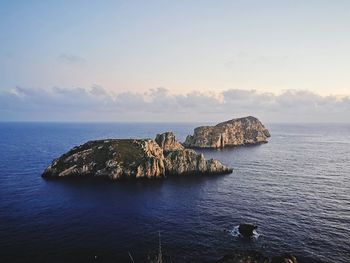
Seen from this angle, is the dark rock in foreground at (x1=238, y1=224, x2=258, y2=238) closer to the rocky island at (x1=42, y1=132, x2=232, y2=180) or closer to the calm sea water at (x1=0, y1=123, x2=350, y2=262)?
the calm sea water at (x1=0, y1=123, x2=350, y2=262)

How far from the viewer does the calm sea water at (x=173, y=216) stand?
76.4 m

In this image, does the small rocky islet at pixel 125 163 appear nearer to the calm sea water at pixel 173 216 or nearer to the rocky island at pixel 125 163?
the rocky island at pixel 125 163

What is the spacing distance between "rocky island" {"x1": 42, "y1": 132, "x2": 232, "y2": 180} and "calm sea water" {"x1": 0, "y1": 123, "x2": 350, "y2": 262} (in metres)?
9.18

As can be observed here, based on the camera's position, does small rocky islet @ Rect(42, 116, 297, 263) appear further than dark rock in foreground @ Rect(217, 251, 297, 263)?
Yes

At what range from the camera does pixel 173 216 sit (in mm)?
102000

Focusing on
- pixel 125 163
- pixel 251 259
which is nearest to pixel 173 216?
pixel 251 259

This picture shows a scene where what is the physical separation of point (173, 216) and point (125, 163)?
Result: 216 feet

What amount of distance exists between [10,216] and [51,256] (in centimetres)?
3518

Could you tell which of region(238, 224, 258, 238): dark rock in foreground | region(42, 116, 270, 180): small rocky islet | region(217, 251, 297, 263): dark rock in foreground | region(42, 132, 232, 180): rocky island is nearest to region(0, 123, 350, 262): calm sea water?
region(238, 224, 258, 238): dark rock in foreground

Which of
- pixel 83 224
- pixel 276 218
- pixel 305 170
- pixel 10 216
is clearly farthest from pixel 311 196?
pixel 10 216

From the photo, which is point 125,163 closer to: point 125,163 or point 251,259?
point 125,163

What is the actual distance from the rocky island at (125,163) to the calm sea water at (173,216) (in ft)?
30.1

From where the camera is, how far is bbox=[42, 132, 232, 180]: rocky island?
15750cm

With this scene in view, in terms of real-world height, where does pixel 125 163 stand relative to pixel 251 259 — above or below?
above
